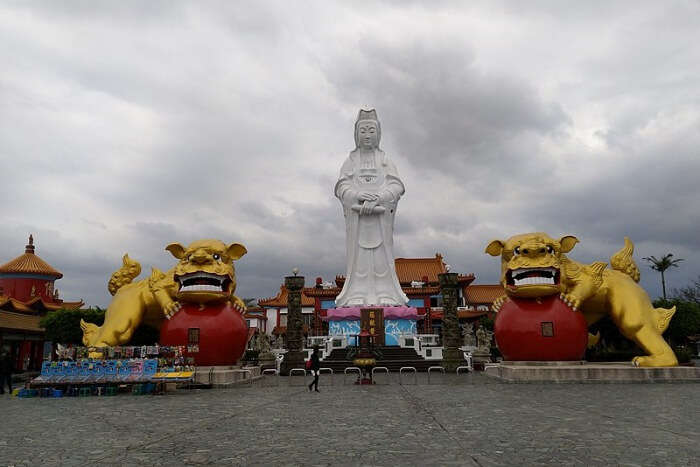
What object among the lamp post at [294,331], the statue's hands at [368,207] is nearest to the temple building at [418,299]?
the statue's hands at [368,207]

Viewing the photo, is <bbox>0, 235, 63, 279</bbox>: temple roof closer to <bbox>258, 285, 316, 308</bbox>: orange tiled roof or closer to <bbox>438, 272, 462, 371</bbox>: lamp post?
<bbox>258, 285, 316, 308</bbox>: orange tiled roof

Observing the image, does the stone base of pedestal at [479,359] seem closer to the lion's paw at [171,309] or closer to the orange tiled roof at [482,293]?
the lion's paw at [171,309]

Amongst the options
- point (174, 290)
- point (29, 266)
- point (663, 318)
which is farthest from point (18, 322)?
point (663, 318)

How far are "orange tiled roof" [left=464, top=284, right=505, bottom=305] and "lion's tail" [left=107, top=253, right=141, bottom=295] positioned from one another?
115ft

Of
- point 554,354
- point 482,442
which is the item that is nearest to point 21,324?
point 554,354

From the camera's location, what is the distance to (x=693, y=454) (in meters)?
5.15

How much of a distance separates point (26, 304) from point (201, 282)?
2219cm

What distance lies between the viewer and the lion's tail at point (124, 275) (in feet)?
52.6

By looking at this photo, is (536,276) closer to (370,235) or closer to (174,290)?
(174,290)

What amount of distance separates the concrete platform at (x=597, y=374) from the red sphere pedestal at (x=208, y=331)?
7.85m

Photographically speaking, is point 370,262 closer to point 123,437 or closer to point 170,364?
point 170,364

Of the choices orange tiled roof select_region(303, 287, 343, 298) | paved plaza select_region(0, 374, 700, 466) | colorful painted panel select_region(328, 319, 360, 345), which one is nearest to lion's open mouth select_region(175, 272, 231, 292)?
paved plaza select_region(0, 374, 700, 466)

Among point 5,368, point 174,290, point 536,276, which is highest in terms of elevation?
point 536,276

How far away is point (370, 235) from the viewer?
30.5 metres
